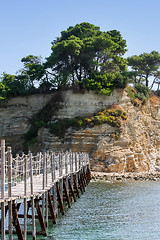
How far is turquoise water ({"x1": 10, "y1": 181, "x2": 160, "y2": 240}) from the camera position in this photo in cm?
1800

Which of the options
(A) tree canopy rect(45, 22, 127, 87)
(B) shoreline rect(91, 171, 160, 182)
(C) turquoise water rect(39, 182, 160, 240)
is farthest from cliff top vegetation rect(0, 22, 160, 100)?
(C) turquoise water rect(39, 182, 160, 240)

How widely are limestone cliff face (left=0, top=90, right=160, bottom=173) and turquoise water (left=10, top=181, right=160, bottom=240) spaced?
13978 mm

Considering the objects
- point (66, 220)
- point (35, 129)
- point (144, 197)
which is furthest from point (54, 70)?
point (66, 220)

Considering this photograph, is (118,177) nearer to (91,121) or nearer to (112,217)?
(91,121)

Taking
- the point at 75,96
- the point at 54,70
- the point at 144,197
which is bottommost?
the point at 144,197

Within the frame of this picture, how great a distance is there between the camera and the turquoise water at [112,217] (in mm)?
18000

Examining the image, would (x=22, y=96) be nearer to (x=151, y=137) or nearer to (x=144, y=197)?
(x=151, y=137)

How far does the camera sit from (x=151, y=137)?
5334 cm

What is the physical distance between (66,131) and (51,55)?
1153cm

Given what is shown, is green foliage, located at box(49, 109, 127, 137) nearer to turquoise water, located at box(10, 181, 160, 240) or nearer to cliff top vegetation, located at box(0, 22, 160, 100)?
cliff top vegetation, located at box(0, 22, 160, 100)

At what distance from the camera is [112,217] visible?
867 inches

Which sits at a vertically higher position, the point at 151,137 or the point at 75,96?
the point at 75,96

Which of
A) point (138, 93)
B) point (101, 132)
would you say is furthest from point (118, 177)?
point (138, 93)

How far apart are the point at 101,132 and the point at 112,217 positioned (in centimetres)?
2768
